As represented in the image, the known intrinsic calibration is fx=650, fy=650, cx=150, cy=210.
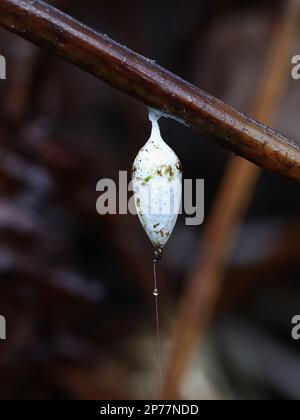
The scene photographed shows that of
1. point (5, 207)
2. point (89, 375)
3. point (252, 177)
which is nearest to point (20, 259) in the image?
point (5, 207)

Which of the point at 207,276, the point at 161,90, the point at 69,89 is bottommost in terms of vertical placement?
the point at 161,90

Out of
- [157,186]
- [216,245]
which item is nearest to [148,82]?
[157,186]

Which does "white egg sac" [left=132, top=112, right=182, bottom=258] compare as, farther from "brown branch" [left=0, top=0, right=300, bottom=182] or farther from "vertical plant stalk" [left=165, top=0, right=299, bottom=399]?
"vertical plant stalk" [left=165, top=0, right=299, bottom=399]

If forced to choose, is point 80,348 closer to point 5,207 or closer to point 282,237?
point 5,207

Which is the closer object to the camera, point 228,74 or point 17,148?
point 17,148

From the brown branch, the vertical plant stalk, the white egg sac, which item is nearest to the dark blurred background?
the vertical plant stalk

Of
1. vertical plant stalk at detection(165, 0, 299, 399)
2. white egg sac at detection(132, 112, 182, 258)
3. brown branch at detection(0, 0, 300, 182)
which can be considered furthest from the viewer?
vertical plant stalk at detection(165, 0, 299, 399)

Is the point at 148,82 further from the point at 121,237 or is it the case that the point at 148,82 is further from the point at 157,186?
the point at 121,237
